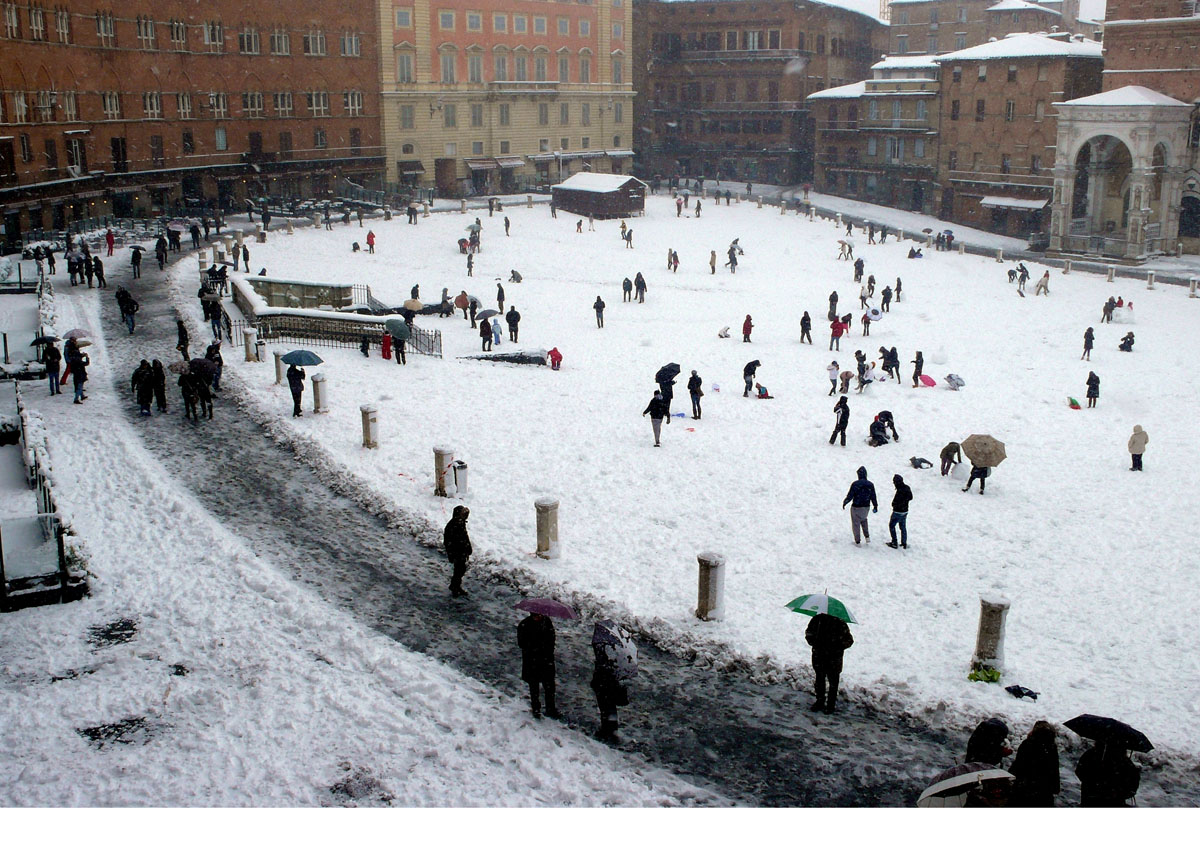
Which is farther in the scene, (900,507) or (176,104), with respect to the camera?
(176,104)

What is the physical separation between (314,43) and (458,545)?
204 ft

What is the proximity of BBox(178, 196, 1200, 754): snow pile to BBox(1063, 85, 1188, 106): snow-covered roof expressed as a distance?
56.6 feet

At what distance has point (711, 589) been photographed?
14320mm

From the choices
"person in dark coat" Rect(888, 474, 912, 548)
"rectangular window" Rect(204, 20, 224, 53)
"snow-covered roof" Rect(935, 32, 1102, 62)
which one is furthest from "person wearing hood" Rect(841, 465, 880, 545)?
"snow-covered roof" Rect(935, 32, 1102, 62)

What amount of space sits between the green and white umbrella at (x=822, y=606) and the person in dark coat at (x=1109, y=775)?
2.90 meters

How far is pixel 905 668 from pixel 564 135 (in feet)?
251

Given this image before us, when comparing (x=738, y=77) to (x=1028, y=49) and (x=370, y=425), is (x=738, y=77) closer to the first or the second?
(x=1028, y=49)

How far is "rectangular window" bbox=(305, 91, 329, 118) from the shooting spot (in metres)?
69.7

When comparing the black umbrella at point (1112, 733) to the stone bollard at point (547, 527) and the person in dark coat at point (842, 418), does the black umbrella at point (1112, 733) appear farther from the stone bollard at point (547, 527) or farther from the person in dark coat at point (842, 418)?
the person in dark coat at point (842, 418)

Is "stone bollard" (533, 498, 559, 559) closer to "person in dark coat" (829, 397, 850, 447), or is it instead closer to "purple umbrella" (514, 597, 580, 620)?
"purple umbrella" (514, 597, 580, 620)

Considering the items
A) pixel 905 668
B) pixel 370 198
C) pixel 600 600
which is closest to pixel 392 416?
pixel 600 600

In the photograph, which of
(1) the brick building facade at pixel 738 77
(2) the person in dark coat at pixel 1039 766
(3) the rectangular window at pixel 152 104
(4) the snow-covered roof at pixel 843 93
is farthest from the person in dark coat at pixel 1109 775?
(1) the brick building facade at pixel 738 77

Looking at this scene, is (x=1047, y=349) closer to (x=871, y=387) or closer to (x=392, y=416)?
(x=871, y=387)

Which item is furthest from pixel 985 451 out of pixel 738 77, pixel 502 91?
pixel 738 77
